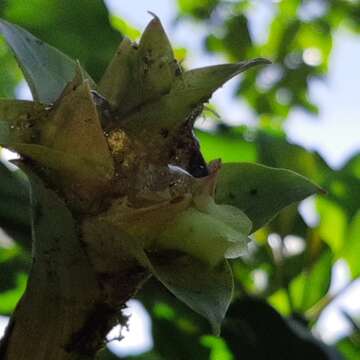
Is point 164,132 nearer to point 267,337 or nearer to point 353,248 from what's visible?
point 267,337

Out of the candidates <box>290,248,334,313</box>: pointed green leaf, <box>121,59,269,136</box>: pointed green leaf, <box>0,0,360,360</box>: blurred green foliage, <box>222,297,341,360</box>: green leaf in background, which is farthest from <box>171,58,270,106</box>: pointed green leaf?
<box>290,248,334,313</box>: pointed green leaf

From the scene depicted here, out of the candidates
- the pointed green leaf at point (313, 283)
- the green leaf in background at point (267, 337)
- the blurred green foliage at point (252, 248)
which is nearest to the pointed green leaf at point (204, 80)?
the blurred green foliage at point (252, 248)

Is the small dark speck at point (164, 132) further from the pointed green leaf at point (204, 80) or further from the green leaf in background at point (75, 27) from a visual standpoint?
the green leaf in background at point (75, 27)

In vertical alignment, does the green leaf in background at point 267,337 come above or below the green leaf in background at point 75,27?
below

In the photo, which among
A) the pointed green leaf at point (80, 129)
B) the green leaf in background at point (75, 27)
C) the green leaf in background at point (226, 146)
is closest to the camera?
the pointed green leaf at point (80, 129)

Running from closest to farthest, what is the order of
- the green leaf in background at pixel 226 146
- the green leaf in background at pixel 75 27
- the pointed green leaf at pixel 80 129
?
1. the pointed green leaf at pixel 80 129
2. the green leaf in background at pixel 75 27
3. the green leaf in background at pixel 226 146

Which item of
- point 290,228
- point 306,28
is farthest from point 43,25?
point 306,28

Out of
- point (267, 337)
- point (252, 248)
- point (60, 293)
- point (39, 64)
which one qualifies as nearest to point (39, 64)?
point (39, 64)
